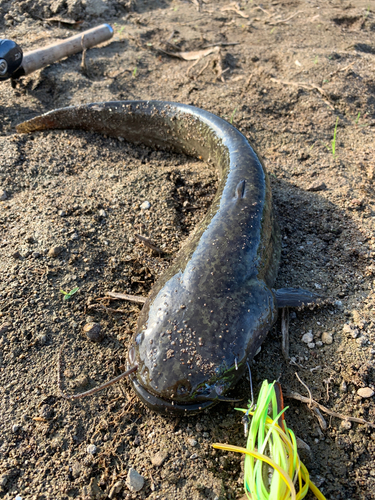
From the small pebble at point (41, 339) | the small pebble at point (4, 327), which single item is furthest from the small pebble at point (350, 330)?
the small pebble at point (4, 327)

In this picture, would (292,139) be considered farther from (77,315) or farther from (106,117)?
(77,315)

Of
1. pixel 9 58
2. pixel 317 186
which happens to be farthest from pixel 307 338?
pixel 9 58

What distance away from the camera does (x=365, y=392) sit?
7.51 ft

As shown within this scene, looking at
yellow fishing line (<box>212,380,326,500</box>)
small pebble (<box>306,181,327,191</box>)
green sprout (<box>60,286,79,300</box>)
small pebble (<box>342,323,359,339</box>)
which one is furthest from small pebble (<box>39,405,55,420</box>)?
small pebble (<box>306,181,327,191</box>)

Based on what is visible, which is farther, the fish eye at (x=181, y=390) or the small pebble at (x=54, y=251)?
the small pebble at (x=54, y=251)

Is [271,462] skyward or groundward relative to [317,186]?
groundward

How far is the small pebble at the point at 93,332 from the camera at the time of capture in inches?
101

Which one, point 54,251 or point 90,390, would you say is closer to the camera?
point 90,390

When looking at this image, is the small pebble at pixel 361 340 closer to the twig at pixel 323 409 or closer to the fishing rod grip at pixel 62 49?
the twig at pixel 323 409

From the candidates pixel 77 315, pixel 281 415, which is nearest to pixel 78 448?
pixel 77 315

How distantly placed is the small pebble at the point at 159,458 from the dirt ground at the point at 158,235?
0.04ft

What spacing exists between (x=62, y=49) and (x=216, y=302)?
4613mm

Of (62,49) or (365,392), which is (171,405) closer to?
(365,392)

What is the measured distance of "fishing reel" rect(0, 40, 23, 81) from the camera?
407 centimetres
